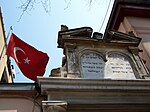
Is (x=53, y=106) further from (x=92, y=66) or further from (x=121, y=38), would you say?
(x=121, y=38)

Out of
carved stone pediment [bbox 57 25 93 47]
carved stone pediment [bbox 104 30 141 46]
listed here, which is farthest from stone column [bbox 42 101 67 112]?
carved stone pediment [bbox 104 30 141 46]

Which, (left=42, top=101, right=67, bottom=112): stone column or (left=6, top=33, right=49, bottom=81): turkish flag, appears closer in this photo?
(left=42, top=101, right=67, bottom=112): stone column

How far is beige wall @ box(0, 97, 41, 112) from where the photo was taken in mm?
5561

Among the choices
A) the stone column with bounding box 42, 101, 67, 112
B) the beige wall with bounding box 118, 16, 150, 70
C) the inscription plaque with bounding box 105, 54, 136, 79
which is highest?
the beige wall with bounding box 118, 16, 150, 70

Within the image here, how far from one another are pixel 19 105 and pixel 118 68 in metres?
2.79

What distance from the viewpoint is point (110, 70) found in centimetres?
672

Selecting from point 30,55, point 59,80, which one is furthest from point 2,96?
point 30,55

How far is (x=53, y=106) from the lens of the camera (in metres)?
5.34

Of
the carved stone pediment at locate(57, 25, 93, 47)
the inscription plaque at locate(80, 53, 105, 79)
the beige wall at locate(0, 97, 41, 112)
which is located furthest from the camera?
the carved stone pediment at locate(57, 25, 93, 47)

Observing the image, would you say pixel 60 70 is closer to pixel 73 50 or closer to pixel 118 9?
pixel 73 50

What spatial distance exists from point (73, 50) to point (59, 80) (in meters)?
1.46

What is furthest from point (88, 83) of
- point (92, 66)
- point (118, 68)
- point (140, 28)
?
point (140, 28)

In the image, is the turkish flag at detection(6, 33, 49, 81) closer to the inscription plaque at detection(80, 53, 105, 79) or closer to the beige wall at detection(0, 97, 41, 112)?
the beige wall at detection(0, 97, 41, 112)

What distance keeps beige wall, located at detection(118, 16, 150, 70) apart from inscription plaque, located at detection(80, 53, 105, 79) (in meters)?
2.53
